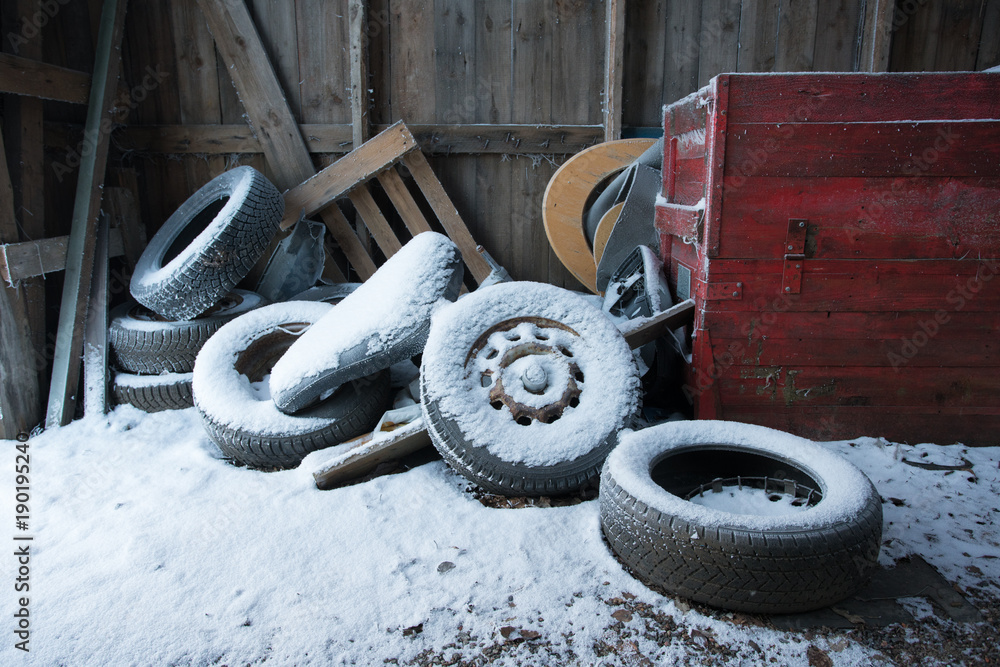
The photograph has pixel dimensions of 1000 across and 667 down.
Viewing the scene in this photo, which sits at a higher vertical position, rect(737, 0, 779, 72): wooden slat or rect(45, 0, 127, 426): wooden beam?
rect(737, 0, 779, 72): wooden slat

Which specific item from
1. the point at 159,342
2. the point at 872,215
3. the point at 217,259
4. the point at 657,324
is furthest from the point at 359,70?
the point at 872,215

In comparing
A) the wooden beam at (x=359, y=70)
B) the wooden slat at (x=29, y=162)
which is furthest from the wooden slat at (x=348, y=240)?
the wooden slat at (x=29, y=162)

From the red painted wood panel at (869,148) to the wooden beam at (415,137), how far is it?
204 centimetres

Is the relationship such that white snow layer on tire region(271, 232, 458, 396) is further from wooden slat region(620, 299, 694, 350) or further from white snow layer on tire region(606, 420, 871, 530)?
white snow layer on tire region(606, 420, 871, 530)

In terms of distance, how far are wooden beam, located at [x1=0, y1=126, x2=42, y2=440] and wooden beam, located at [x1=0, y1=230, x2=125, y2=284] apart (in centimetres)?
8

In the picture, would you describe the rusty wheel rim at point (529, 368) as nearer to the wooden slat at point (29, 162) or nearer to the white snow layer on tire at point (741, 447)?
the white snow layer on tire at point (741, 447)

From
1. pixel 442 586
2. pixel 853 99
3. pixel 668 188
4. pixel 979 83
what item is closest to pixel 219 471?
pixel 442 586

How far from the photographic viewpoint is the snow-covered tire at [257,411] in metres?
2.91

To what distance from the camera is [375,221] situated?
456cm

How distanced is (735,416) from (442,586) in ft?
5.40

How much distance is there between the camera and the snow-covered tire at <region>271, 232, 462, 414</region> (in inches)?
109

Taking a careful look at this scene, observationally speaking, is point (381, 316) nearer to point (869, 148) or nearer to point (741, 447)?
point (741, 447)

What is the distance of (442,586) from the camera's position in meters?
2.04

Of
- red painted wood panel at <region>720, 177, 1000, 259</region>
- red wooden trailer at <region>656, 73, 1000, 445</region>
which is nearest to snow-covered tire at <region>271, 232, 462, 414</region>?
red wooden trailer at <region>656, 73, 1000, 445</region>
